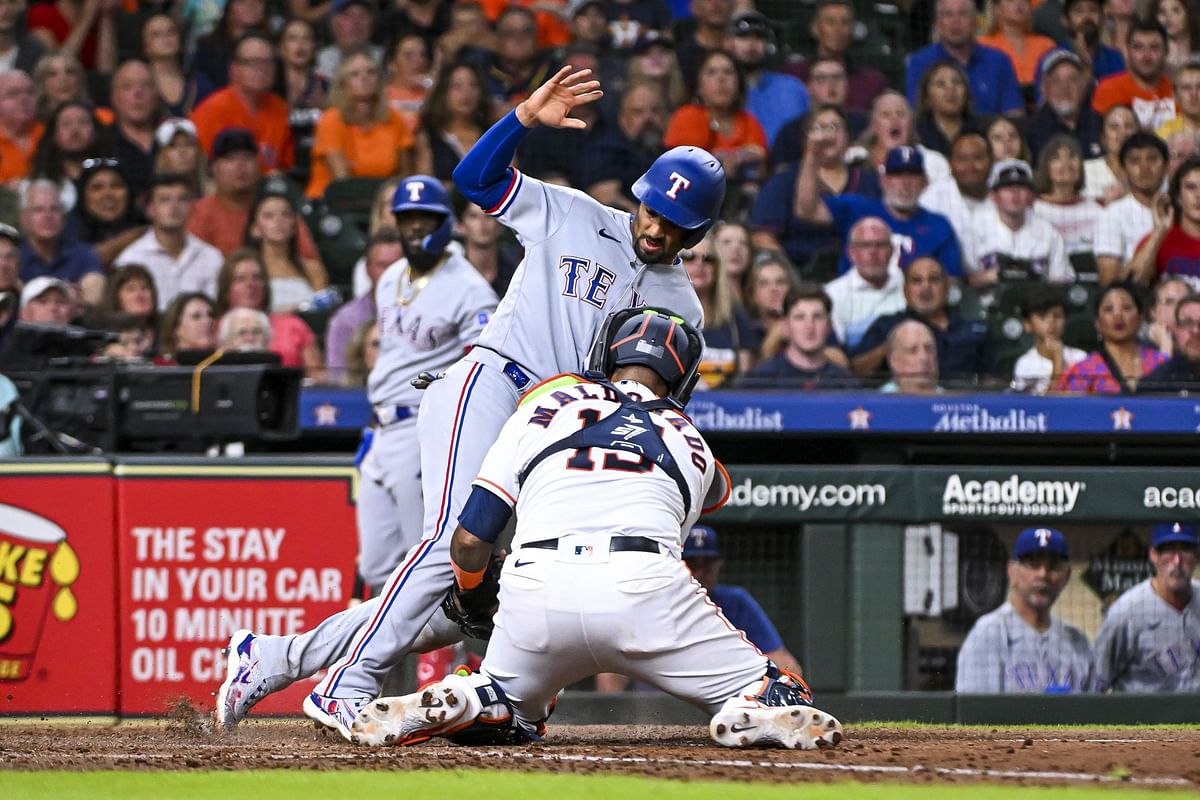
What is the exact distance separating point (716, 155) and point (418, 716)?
257 inches

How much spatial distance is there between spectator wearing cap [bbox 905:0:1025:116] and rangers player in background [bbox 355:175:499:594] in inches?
176

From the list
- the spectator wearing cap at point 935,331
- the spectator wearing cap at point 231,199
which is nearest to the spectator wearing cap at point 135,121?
the spectator wearing cap at point 231,199

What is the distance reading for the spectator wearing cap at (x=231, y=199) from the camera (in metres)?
9.63

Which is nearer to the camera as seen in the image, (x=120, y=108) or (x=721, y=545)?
(x=721, y=545)

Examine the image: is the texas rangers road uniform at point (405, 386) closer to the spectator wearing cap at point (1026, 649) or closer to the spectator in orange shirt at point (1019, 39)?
the spectator wearing cap at point (1026, 649)

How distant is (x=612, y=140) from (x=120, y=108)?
2.96 metres

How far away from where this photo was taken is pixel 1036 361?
30.7 feet

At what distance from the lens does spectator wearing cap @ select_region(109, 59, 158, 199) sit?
9.85 m

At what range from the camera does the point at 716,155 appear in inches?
404

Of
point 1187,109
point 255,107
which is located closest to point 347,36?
point 255,107

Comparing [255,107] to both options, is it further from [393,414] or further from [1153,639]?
[1153,639]

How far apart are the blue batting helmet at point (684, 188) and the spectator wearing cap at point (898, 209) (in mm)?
4893

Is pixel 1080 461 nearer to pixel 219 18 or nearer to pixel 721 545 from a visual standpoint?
pixel 721 545

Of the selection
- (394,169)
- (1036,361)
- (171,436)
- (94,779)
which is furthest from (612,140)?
(94,779)
